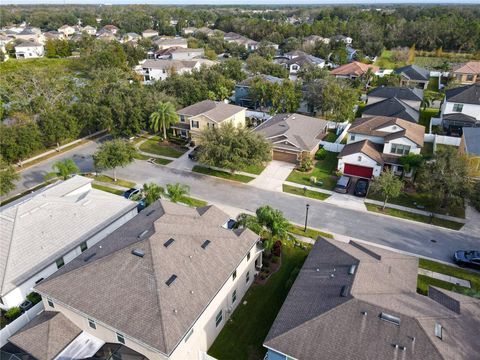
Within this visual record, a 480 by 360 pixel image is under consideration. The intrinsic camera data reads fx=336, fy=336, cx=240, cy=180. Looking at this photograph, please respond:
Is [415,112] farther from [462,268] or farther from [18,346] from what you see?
[18,346]

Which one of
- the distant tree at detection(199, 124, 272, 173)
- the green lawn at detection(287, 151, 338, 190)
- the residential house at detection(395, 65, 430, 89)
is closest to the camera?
the distant tree at detection(199, 124, 272, 173)

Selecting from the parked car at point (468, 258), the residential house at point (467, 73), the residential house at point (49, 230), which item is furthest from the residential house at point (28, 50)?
the parked car at point (468, 258)

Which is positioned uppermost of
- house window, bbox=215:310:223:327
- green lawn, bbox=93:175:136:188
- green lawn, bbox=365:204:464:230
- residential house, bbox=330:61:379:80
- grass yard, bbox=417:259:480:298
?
residential house, bbox=330:61:379:80

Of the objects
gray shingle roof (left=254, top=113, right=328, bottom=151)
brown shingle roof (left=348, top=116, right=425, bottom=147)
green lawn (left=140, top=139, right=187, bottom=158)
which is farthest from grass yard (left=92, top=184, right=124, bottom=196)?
brown shingle roof (left=348, top=116, right=425, bottom=147)

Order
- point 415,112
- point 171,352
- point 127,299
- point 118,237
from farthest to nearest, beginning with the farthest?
point 415,112
point 118,237
point 127,299
point 171,352

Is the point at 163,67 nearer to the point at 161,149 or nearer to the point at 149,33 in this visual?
the point at 161,149

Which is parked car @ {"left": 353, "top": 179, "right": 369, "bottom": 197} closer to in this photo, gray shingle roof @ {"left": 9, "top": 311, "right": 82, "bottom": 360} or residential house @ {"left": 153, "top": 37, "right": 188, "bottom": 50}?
gray shingle roof @ {"left": 9, "top": 311, "right": 82, "bottom": 360}

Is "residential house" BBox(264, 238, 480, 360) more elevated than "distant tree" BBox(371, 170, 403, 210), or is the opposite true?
"residential house" BBox(264, 238, 480, 360)

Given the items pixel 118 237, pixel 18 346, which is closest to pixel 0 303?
pixel 18 346
